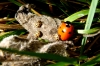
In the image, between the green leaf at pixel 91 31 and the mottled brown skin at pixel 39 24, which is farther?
the mottled brown skin at pixel 39 24

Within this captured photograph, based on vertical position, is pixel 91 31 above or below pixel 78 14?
below

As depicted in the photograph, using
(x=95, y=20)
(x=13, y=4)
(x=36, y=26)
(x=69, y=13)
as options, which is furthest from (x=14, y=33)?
(x=95, y=20)

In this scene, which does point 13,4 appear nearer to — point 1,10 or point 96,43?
point 1,10

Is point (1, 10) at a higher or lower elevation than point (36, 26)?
higher

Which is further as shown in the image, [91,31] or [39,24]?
[39,24]

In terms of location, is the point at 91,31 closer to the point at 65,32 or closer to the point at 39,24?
Answer: the point at 65,32

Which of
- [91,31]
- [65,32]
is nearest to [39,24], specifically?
[65,32]

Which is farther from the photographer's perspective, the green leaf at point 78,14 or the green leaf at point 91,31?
the green leaf at point 78,14

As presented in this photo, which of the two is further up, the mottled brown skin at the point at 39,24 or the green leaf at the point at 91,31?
the mottled brown skin at the point at 39,24
